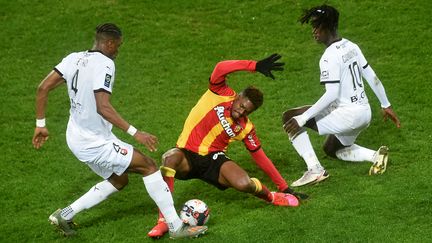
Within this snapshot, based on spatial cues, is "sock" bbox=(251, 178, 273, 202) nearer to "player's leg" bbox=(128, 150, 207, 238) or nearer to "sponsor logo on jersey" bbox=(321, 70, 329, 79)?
"player's leg" bbox=(128, 150, 207, 238)

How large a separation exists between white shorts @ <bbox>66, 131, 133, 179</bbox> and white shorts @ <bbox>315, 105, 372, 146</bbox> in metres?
2.81

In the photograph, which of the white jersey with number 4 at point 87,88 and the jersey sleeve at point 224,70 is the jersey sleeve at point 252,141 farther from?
the white jersey with number 4 at point 87,88

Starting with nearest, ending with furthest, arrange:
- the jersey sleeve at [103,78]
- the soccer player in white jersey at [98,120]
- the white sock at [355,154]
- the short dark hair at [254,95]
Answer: the jersey sleeve at [103,78] → the soccer player in white jersey at [98,120] → the short dark hair at [254,95] → the white sock at [355,154]

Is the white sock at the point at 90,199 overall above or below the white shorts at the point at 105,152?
below

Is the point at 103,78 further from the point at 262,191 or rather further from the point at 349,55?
the point at 349,55

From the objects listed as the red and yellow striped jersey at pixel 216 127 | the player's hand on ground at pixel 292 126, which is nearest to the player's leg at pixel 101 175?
the red and yellow striped jersey at pixel 216 127

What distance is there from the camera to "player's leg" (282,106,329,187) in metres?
11.0

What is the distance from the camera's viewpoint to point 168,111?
538 inches

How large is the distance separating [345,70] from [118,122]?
326cm

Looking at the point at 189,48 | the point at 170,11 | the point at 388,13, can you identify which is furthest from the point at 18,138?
the point at 388,13

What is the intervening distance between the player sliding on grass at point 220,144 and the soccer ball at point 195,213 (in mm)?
469

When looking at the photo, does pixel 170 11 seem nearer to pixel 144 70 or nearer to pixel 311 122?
pixel 144 70

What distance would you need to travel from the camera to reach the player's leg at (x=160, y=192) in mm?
9562

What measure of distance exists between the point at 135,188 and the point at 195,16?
6155 mm
